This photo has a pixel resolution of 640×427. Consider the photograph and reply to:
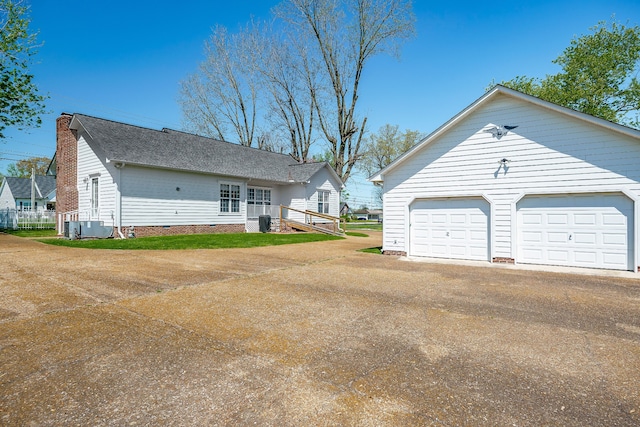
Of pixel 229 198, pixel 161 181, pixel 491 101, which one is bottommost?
pixel 229 198

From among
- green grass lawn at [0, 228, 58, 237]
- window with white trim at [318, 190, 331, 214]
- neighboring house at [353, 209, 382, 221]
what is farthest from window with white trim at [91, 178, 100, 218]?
neighboring house at [353, 209, 382, 221]

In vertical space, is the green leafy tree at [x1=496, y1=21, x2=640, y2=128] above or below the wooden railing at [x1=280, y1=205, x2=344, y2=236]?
above

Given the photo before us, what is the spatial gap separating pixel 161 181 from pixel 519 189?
52.4ft

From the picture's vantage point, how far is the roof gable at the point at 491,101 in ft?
29.2

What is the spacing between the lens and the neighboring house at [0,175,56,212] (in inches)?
1849

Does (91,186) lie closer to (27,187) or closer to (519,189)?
(519,189)

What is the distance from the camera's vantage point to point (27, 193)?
47031 mm

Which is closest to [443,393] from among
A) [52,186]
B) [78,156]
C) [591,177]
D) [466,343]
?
[466,343]

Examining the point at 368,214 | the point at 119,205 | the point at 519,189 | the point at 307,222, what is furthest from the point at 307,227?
the point at 368,214

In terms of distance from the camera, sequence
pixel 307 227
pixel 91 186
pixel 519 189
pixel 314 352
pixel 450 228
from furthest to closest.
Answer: pixel 307 227
pixel 91 186
pixel 450 228
pixel 519 189
pixel 314 352

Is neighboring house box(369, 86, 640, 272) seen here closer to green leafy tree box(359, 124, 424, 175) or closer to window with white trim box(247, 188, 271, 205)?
window with white trim box(247, 188, 271, 205)

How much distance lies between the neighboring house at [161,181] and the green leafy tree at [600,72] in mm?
24635

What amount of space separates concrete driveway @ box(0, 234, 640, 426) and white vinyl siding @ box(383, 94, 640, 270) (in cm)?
335

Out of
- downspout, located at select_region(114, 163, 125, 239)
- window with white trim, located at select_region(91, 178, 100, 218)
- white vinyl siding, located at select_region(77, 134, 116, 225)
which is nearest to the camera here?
downspout, located at select_region(114, 163, 125, 239)
